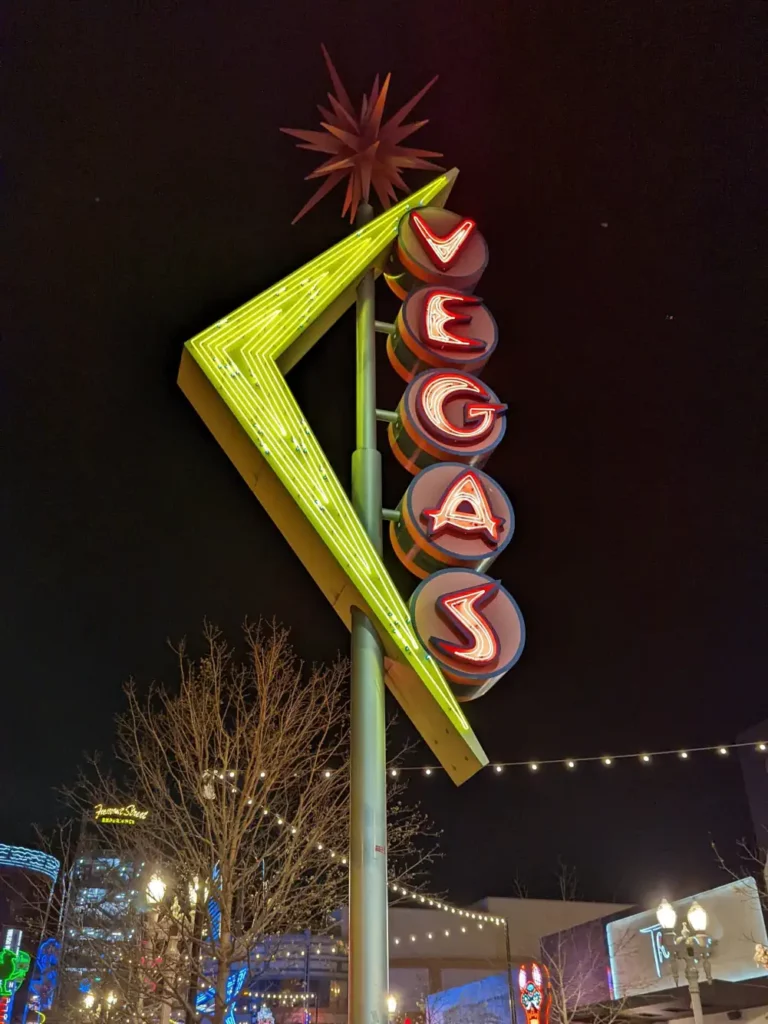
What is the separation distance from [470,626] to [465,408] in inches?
101

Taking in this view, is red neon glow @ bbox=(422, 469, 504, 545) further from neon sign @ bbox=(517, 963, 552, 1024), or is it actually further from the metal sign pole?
neon sign @ bbox=(517, 963, 552, 1024)

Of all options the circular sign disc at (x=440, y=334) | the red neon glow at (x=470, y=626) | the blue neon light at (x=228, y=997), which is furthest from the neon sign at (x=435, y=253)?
the blue neon light at (x=228, y=997)

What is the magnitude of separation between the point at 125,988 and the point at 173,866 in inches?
73.2

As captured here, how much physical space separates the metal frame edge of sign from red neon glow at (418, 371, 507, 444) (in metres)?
1.48

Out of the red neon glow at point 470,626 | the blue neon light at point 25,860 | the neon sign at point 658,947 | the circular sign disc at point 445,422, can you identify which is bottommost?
the neon sign at point 658,947

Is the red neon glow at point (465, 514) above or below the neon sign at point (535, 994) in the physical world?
above

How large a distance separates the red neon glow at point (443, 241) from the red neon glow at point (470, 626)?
4418 millimetres

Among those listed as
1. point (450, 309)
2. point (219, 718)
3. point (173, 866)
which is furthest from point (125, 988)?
point (450, 309)

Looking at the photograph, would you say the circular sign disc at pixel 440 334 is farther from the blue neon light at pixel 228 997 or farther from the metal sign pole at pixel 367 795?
the blue neon light at pixel 228 997

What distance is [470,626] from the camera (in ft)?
22.7

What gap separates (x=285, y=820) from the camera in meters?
12.9

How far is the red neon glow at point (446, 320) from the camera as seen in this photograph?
355 inches

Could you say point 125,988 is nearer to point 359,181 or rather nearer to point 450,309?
point 450,309

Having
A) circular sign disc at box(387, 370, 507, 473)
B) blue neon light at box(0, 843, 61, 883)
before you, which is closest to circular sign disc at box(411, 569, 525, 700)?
circular sign disc at box(387, 370, 507, 473)
